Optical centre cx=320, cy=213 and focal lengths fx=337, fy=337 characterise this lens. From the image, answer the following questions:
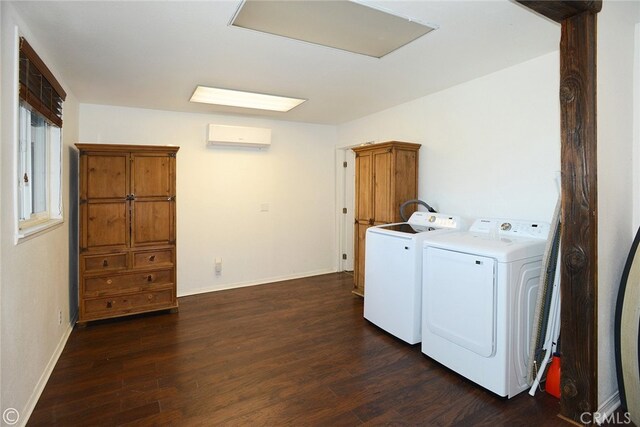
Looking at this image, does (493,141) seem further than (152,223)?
No

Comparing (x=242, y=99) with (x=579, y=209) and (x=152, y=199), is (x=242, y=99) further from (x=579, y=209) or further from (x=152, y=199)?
(x=579, y=209)

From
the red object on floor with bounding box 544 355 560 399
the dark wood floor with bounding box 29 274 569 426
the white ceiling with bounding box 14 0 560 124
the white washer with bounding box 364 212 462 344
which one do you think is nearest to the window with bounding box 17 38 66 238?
the white ceiling with bounding box 14 0 560 124

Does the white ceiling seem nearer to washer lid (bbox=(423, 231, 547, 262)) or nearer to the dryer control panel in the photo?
the dryer control panel

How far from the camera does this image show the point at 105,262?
3428mm

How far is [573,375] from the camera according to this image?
1867 mm

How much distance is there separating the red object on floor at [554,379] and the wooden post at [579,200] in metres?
0.31

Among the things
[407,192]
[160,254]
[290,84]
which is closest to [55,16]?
[290,84]

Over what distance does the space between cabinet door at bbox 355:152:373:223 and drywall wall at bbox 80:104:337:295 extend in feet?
3.92

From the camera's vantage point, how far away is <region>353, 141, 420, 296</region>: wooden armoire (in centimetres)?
365

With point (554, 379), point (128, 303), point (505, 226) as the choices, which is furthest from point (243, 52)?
point (554, 379)

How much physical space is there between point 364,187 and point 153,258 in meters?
2.50

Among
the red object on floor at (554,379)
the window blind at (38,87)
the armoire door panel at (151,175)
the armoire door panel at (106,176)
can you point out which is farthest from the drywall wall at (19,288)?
the red object on floor at (554,379)

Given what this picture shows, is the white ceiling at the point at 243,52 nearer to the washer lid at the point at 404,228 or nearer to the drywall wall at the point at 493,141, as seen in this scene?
the drywall wall at the point at 493,141

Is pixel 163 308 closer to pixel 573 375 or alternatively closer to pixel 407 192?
pixel 407 192
